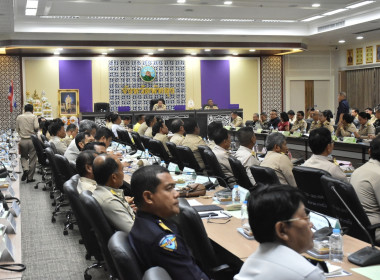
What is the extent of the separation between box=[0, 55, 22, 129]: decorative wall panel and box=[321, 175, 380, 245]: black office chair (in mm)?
14209

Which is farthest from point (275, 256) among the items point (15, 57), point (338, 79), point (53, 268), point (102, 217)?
point (338, 79)

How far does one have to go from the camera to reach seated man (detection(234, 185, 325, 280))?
1.56 meters

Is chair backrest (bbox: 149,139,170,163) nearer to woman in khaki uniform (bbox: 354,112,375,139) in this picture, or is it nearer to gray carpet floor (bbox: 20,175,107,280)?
gray carpet floor (bbox: 20,175,107,280)

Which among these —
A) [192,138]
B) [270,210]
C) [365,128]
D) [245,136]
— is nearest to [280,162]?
[245,136]

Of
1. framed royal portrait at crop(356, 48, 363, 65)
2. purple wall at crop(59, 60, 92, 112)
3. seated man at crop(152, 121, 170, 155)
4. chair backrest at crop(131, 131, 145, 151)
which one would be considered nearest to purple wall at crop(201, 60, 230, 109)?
purple wall at crop(59, 60, 92, 112)

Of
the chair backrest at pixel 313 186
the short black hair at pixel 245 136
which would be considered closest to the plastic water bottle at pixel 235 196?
the chair backrest at pixel 313 186

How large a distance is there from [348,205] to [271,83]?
15.7 meters

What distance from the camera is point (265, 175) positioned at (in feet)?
14.2

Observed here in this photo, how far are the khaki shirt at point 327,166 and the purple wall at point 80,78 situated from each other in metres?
13.6

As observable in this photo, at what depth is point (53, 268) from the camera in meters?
4.59

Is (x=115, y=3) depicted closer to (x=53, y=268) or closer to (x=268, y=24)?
(x=268, y=24)

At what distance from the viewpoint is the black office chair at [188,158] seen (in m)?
6.38

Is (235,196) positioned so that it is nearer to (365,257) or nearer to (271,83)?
(365,257)

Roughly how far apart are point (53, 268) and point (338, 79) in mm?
16966
